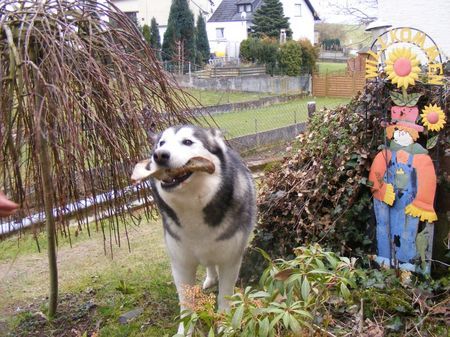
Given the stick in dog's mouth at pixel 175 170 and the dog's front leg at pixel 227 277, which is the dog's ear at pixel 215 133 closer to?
the stick in dog's mouth at pixel 175 170

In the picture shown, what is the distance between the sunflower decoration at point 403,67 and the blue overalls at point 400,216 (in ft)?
1.76

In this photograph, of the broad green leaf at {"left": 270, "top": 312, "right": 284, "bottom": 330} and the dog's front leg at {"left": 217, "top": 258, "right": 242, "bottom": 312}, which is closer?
the broad green leaf at {"left": 270, "top": 312, "right": 284, "bottom": 330}

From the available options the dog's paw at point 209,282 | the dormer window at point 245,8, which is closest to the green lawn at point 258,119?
the dog's paw at point 209,282

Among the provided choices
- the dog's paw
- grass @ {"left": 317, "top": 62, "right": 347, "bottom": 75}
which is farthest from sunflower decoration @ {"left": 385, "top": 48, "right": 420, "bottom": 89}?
grass @ {"left": 317, "top": 62, "right": 347, "bottom": 75}

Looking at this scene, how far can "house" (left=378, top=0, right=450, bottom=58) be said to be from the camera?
1689cm

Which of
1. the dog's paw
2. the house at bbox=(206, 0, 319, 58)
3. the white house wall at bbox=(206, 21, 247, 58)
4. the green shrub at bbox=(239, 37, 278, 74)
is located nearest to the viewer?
the dog's paw

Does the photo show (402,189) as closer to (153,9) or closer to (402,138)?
(402,138)

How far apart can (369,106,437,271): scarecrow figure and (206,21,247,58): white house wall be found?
3066cm

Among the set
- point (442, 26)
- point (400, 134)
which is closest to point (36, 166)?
point (400, 134)

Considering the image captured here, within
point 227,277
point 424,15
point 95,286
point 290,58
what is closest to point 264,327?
point 227,277

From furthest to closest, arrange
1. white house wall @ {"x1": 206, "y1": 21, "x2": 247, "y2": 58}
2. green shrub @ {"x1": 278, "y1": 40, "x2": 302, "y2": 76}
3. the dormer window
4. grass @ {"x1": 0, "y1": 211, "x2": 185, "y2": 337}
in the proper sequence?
the dormer window → white house wall @ {"x1": 206, "y1": 21, "x2": 247, "y2": 58} → green shrub @ {"x1": 278, "y1": 40, "x2": 302, "y2": 76} → grass @ {"x1": 0, "y1": 211, "x2": 185, "y2": 337}

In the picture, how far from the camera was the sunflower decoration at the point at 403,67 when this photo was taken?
3541 millimetres

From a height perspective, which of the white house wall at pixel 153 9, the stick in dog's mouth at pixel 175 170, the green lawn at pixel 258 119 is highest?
the white house wall at pixel 153 9

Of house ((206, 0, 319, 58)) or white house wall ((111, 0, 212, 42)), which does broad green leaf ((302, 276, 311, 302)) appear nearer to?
house ((206, 0, 319, 58))
